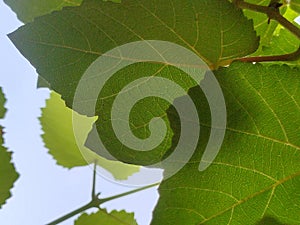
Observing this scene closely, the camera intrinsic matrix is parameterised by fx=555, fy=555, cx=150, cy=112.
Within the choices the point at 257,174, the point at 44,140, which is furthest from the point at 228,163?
the point at 44,140

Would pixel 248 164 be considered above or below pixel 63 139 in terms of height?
below

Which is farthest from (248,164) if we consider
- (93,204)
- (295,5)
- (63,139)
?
(63,139)

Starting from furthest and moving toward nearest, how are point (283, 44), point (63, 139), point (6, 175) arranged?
point (63, 139)
point (6, 175)
point (283, 44)

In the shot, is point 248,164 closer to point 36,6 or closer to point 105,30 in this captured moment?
point 105,30

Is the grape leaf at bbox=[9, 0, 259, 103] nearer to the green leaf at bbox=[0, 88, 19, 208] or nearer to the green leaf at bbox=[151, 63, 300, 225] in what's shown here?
the green leaf at bbox=[151, 63, 300, 225]

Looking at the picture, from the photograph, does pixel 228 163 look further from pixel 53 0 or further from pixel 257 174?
pixel 53 0
